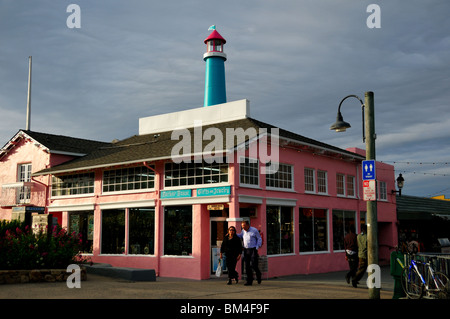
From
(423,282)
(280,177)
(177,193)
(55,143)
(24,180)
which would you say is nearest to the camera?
(423,282)

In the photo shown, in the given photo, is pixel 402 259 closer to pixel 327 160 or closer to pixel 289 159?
pixel 289 159

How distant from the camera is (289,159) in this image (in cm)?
1936

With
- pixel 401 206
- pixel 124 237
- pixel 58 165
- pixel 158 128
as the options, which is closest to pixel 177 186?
pixel 124 237

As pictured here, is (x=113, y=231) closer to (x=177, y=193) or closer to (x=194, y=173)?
(x=177, y=193)

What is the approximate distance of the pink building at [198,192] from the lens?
17141 mm

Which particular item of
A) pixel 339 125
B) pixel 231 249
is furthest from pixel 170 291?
pixel 339 125

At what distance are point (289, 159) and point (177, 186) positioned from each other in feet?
15.4

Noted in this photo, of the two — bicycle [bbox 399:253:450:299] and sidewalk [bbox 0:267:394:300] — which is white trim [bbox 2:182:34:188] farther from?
bicycle [bbox 399:253:450:299]

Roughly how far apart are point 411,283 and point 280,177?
8.44m

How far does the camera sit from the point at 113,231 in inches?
802

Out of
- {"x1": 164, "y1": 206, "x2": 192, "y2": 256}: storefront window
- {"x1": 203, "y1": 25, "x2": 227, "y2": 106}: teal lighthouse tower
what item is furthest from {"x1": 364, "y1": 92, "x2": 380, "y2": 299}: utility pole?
{"x1": 203, "y1": 25, "x2": 227, "y2": 106}: teal lighthouse tower
